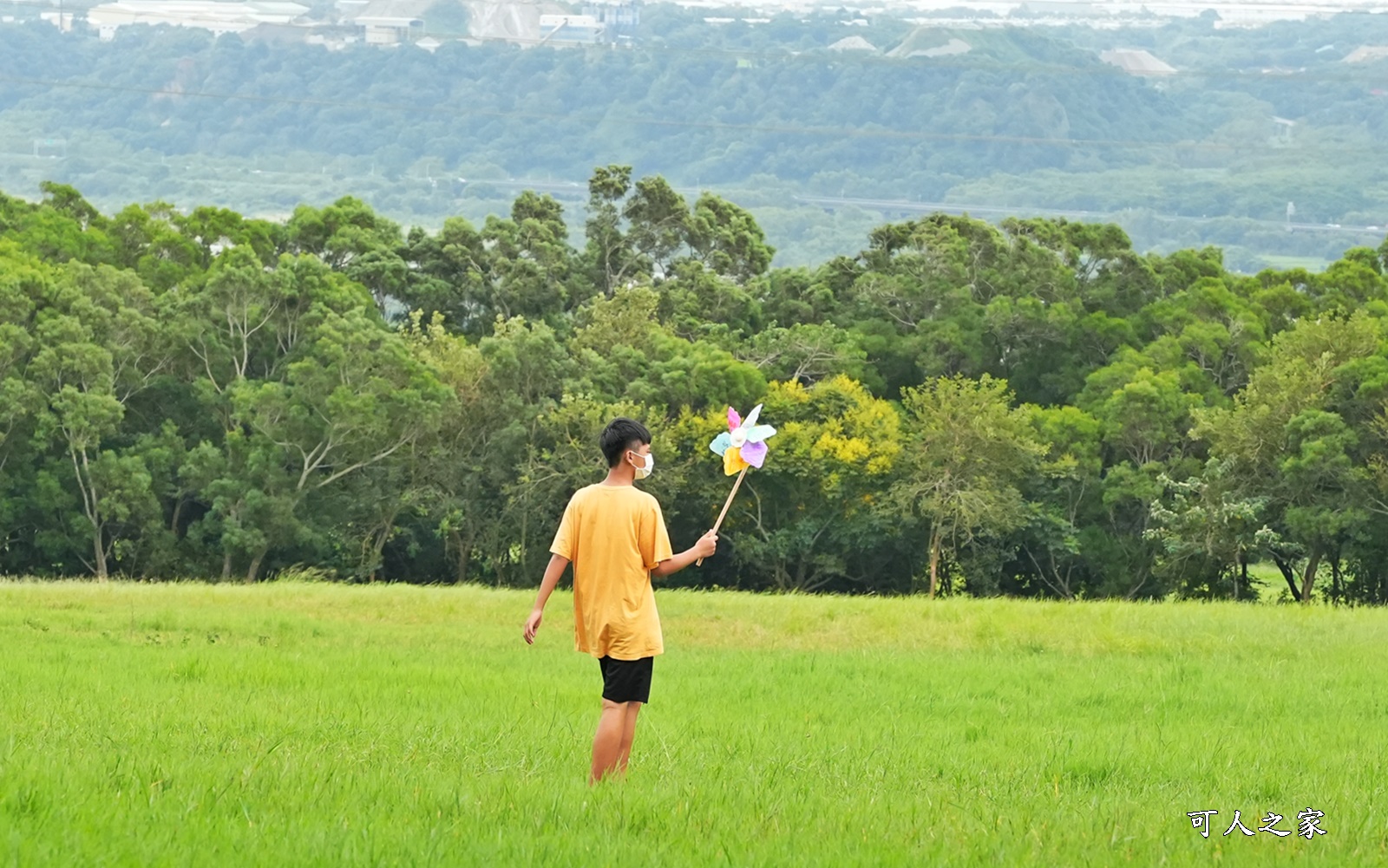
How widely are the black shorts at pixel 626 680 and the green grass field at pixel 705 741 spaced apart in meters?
0.40

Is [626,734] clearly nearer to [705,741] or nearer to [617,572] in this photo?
[617,572]

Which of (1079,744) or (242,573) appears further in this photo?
(242,573)

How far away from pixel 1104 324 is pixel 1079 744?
161 ft

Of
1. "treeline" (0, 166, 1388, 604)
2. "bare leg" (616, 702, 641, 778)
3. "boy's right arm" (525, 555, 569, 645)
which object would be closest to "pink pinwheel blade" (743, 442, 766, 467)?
"boy's right arm" (525, 555, 569, 645)

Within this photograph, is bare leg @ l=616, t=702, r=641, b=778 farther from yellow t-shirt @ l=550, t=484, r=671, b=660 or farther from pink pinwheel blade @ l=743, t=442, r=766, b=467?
pink pinwheel blade @ l=743, t=442, r=766, b=467

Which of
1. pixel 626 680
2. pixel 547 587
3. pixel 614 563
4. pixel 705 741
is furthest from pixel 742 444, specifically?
pixel 705 741

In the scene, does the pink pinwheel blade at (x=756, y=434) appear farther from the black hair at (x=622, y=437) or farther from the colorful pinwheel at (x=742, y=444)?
the black hair at (x=622, y=437)

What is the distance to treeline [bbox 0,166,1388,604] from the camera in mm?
45562

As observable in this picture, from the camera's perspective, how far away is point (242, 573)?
50281 mm

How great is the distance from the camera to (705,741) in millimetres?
10719

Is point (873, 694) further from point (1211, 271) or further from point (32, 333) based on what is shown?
point (1211, 271)

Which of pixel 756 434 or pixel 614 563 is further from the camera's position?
pixel 756 434

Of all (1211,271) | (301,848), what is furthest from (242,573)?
(301,848)

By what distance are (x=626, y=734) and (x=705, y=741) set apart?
7.65 ft
